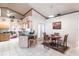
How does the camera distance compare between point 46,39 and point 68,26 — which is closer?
point 68,26

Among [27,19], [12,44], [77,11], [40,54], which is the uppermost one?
[77,11]

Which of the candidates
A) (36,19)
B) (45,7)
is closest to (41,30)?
(36,19)

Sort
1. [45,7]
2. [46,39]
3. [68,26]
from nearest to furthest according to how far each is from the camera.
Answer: [45,7]
[68,26]
[46,39]

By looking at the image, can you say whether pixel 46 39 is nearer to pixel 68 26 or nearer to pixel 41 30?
pixel 41 30

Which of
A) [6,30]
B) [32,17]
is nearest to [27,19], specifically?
[32,17]

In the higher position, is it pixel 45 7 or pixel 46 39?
pixel 45 7

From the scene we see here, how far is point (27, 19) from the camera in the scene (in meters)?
2.96

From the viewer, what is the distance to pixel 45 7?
2.93 meters

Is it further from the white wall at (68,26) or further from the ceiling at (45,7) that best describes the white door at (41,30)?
the ceiling at (45,7)

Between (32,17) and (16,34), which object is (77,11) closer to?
(32,17)

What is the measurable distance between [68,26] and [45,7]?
2.84 feet

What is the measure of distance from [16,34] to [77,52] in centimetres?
182

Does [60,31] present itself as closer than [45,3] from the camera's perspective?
No

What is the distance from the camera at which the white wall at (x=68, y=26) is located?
2.96 meters
